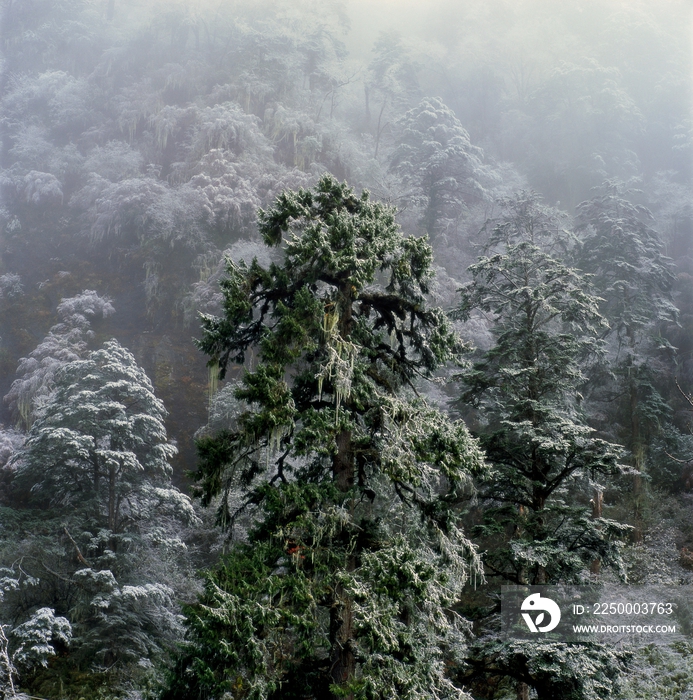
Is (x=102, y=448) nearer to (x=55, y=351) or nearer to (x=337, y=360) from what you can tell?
(x=337, y=360)

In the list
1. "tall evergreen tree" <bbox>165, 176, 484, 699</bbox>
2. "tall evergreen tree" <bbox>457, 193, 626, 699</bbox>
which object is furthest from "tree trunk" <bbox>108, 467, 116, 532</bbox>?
"tall evergreen tree" <bbox>457, 193, 626, 699</bbox>

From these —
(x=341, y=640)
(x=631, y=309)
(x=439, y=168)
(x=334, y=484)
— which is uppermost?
(x=439, y=168)

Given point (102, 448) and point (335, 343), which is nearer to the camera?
point (335, 343)

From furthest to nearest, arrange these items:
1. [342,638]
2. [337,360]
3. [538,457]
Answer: [538,457] < [337,360] < [342,638]

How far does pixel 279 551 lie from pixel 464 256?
24.2 m

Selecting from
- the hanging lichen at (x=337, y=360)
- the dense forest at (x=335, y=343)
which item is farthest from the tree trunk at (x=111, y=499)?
the hanging lichen at (x=337, y=360)

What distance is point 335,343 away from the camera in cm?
763

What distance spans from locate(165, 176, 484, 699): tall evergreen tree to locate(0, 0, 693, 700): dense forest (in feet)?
0.17

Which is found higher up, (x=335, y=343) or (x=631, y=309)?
(x=631, y=309)

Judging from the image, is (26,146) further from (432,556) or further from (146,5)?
(432,556)

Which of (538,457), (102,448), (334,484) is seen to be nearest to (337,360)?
(334,484)

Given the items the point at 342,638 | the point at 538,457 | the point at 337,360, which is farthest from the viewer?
the point at 538,457

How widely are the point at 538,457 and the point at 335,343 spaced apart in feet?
16.0

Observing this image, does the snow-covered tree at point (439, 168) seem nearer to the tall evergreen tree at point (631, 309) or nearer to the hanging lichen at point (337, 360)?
the tall evergreen tree at point (631, 309)
